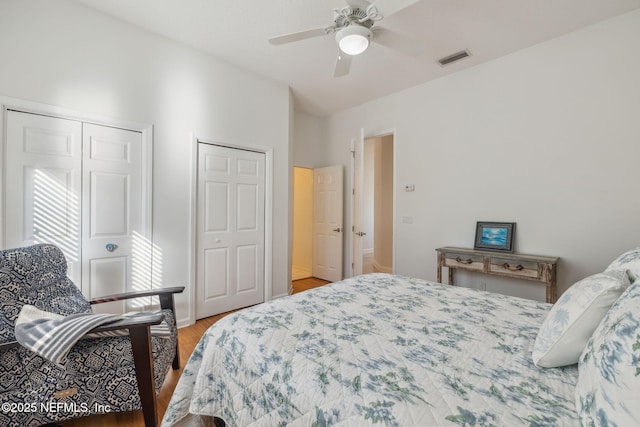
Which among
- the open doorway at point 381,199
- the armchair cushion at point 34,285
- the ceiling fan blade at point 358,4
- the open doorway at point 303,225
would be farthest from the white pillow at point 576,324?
the open doorway at point 381,199

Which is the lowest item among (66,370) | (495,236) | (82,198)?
(66,370)

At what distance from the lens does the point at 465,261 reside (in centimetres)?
302

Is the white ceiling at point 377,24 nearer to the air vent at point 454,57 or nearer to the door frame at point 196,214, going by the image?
the air vent at point 454,57

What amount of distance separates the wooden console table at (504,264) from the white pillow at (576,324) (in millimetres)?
1802

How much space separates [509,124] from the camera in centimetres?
299

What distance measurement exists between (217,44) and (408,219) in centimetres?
304

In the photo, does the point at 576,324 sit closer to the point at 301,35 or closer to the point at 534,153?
the point at 301,35

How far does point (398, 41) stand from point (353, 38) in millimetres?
383

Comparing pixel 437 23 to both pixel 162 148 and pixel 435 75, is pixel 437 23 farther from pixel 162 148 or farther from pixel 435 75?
pixel 162 148

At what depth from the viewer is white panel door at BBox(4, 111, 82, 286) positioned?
207 centimetres

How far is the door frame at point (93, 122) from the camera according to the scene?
6.63ft

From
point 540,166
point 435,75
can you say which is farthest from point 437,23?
point 540,166

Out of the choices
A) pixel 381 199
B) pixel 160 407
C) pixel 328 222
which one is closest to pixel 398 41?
pixel 160 407

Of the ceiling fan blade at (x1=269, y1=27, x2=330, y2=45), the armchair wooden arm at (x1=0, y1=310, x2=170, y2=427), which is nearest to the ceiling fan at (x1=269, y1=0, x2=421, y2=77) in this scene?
the ceiling fan blade at (x1=269, y1=27, x2=330, y2=45)
